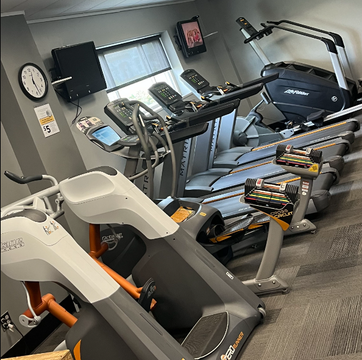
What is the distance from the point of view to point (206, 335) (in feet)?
6.71

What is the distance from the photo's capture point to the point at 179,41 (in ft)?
19.5

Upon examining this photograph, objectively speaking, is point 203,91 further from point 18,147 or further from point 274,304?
point 18,147

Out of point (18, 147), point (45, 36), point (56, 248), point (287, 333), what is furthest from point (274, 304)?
point (45, 36)

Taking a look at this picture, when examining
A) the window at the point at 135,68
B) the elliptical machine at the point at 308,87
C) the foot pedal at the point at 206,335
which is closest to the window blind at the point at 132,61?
the window at the point at 135,68

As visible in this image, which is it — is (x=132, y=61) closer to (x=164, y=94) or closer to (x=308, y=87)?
(x=164, y=94)

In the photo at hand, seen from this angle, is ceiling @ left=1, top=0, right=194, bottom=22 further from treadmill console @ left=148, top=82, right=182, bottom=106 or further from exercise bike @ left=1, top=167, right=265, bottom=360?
exercise bike @ left=1, top=167, right=265, bottom=360

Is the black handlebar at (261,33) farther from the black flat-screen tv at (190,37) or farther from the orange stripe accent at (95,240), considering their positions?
the orange stripe accent at (95,240)

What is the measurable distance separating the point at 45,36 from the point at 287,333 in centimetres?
308

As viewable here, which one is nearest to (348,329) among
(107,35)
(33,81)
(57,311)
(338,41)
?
(57,311)

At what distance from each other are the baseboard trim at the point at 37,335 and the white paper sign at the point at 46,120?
78cm

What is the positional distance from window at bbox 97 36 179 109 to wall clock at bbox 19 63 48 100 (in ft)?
9.37

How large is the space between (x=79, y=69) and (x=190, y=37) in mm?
2601

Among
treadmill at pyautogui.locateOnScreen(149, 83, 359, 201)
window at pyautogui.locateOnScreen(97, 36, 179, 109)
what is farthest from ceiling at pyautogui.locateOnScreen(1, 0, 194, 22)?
treadmill at pyautogui.locateOnScreen(149, 83, 359, 201)

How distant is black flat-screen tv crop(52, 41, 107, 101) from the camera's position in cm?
351
